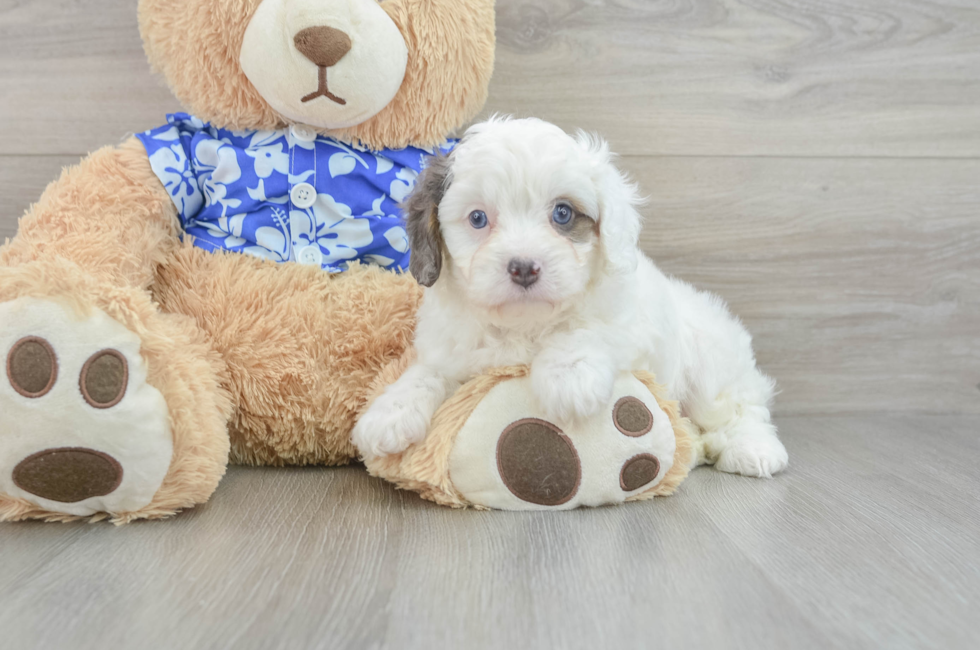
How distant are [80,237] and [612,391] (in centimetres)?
117

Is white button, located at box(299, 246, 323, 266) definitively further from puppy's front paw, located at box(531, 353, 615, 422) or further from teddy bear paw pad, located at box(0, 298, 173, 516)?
puppy's front paw, located at box(531, 353, 615, 422)

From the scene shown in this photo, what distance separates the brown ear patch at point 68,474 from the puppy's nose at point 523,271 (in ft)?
2.52

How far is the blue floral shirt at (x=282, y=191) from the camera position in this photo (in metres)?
1.74

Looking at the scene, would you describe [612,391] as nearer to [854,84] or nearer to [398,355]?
[398,355]

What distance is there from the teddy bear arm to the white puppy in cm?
64

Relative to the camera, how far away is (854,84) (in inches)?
89.6

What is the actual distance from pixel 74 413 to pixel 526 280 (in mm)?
805

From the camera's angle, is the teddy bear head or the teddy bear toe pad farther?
the teddy bear head

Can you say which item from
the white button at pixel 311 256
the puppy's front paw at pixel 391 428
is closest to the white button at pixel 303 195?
the white button at pixel 311 256

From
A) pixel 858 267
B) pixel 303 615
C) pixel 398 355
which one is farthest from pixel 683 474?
pixel 858 267

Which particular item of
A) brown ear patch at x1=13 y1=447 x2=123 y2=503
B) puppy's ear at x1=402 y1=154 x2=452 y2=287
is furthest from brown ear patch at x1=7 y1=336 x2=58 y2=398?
puppy's ear at x1=402 y1=154 x2=452 y2=287

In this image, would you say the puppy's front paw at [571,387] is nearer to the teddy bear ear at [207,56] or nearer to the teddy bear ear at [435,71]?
the teddy bear ear at [435,71]

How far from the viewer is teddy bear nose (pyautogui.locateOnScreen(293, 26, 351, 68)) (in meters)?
1.57

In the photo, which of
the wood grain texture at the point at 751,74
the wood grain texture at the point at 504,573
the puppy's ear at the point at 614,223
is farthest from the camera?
the wood grain texture at the point at 751,74
